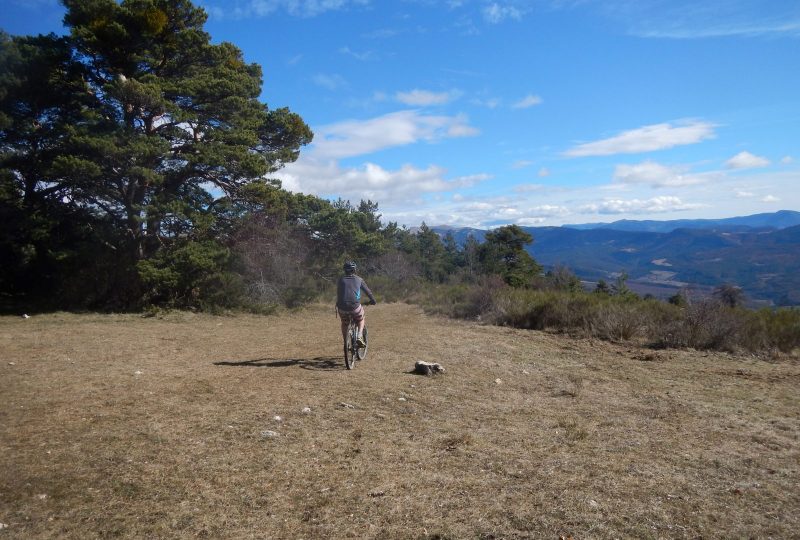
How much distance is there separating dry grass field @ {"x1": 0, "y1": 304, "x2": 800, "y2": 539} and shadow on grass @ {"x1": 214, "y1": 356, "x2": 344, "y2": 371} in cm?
9

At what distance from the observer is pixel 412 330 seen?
46.2ft

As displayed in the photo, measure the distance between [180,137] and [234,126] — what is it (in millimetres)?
1923

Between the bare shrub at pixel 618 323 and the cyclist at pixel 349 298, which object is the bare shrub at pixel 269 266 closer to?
the cyclist at pixel 349 298

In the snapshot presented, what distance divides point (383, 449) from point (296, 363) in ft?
14.2

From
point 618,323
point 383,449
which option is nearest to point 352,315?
point 383,449

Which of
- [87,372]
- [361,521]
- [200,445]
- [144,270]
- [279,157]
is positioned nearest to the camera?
[361,521]

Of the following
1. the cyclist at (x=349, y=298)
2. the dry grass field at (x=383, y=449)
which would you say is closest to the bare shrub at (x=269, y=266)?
the dry grass field at (x=383, y=449)

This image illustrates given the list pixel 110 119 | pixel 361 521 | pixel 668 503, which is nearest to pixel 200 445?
pixel 361 521

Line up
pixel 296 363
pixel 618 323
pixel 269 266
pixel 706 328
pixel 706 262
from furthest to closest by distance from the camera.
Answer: pixel 706 262 → pixel 269 266 → pixel 618 323 → pixel 706 328 → pixel 296 363

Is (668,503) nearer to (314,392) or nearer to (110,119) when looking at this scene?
(314,392)

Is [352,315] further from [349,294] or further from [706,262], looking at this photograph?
[706,262]

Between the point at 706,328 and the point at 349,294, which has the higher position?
the point at 349,294

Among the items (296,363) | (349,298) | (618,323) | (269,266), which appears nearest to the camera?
(349,298)

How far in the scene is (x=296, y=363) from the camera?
8.64 metres
